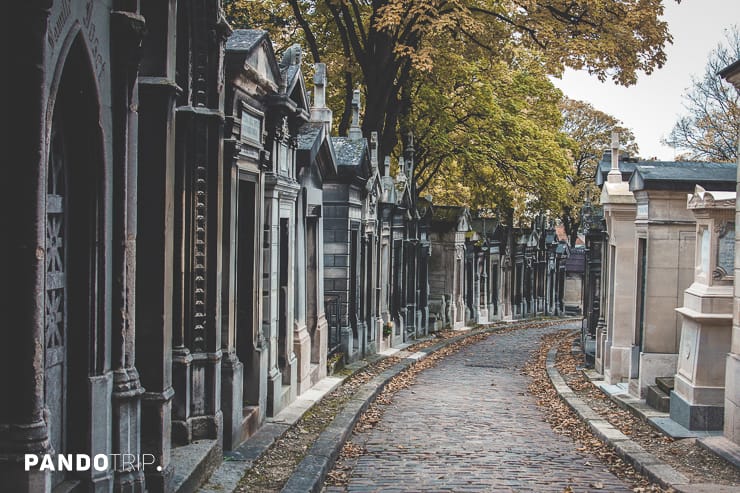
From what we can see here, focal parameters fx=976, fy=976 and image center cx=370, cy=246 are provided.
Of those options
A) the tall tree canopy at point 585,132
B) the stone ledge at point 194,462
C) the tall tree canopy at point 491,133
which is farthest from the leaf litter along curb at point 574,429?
the tall tree canopy at point 585,132

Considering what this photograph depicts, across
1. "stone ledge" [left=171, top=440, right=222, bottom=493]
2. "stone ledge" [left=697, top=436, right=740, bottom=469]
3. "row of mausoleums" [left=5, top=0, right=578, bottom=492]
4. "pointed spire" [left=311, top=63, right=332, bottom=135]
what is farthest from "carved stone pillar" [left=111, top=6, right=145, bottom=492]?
"pointed spire" [left=311, top=63, right=332, bottom=135]

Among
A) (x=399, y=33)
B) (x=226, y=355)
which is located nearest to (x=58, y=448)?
(x=226, y=355)

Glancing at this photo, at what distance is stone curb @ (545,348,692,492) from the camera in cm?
828

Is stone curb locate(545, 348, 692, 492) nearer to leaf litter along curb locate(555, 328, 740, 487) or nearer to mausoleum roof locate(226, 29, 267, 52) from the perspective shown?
leaf litter along curb locate(555, 328, 740, 487)

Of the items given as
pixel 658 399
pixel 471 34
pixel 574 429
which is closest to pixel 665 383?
pixel 658 399

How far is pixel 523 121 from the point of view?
2858 centimetres

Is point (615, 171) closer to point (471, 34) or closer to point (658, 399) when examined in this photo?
point (658, 399)

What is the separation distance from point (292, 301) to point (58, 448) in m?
6.90

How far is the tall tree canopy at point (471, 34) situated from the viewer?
62.2ft

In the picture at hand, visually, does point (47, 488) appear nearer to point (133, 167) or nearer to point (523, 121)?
point (133, 167)

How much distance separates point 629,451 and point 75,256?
6.13 metres

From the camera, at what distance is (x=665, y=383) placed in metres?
11.8

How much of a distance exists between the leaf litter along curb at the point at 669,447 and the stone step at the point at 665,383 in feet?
1.60

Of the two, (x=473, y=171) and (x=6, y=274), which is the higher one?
(x=473, y=171)
